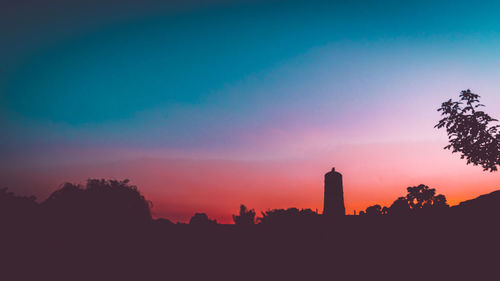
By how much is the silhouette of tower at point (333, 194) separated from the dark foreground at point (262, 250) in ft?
28.6

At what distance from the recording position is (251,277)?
1075cm

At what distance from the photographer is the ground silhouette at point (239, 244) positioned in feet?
35.4

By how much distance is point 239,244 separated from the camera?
494 inches

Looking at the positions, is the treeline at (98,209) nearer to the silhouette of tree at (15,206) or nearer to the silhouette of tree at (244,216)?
the silhouette of tree at (15,206)

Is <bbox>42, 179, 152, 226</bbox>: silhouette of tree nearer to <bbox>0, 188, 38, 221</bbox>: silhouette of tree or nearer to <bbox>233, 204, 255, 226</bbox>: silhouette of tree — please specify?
<bbox>0, 188, 38, 221</bbox>: silhouette of tree

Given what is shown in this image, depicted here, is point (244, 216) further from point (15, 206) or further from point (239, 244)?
point (15, 206)

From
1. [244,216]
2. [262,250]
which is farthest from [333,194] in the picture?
[262,250]

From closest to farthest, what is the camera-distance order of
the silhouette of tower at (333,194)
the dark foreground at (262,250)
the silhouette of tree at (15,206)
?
the dark foreground at (262,250) < the silhouette of tree at (15,206) < the silhouette of tower at (333,194)

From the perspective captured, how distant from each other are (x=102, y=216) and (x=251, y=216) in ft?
30.4

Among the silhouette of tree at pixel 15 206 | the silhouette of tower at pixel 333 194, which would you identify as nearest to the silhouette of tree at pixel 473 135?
the silhouette of tower at pixel 333 194

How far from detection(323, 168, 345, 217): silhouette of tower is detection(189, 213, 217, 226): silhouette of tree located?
989 cm

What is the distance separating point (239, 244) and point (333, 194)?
12.4 metres

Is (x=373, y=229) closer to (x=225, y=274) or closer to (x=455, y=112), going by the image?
(x=225, y=274)

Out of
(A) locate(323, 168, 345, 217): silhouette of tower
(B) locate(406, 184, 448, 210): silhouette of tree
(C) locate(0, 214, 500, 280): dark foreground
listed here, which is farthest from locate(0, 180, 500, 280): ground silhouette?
(B) locate(406, 184, 448, 210): silhouette of tree
